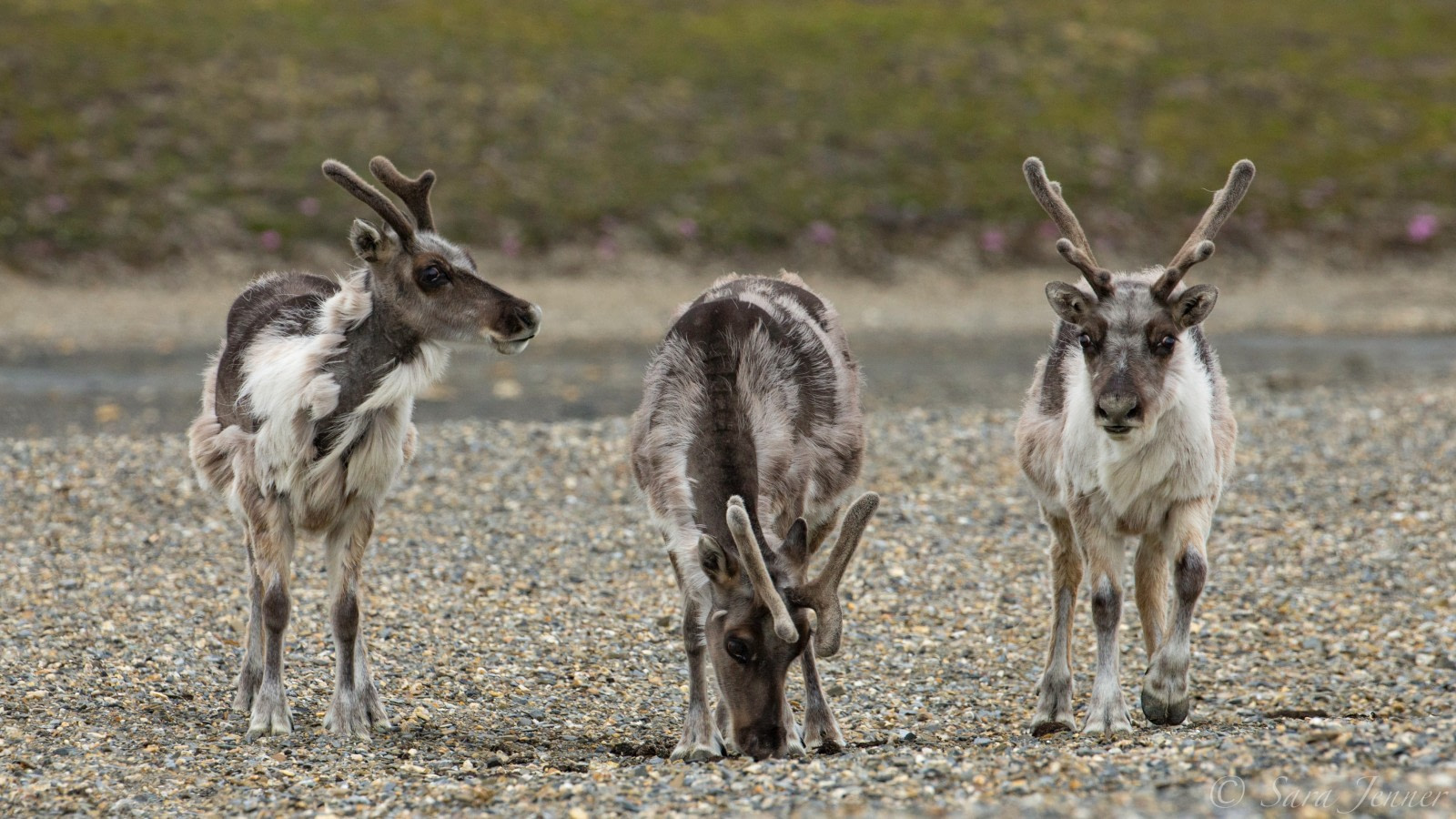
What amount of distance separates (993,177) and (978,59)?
853cm

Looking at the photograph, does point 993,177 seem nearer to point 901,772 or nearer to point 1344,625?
point 1344,625

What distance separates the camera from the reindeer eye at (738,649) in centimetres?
756

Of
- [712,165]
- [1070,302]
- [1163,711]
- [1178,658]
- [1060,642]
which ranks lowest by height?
[1163,711]

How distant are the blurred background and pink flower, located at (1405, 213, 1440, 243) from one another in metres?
0.09

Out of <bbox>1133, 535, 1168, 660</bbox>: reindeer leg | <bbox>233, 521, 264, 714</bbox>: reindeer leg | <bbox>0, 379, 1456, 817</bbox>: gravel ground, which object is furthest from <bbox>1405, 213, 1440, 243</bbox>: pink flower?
<bbox>233, 521, 264, 714</bbox>: reindeer leg

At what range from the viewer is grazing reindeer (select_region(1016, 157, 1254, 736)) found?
8.32 meters

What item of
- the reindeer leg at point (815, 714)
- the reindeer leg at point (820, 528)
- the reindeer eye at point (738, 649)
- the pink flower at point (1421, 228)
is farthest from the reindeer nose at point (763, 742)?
the pink flower at point (1421, 228)

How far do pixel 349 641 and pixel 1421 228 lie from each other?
34.2 meters

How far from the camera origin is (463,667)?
10.3 meters

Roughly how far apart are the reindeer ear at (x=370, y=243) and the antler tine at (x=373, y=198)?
88mm

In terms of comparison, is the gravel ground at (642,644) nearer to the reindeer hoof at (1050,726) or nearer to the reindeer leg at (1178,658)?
the reindeer hoof at (1050,726)

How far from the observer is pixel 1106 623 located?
8688 millimetres

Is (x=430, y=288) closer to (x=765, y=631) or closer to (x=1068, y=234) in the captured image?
(x=765, y=631)

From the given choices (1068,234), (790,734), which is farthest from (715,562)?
(1068,234)
